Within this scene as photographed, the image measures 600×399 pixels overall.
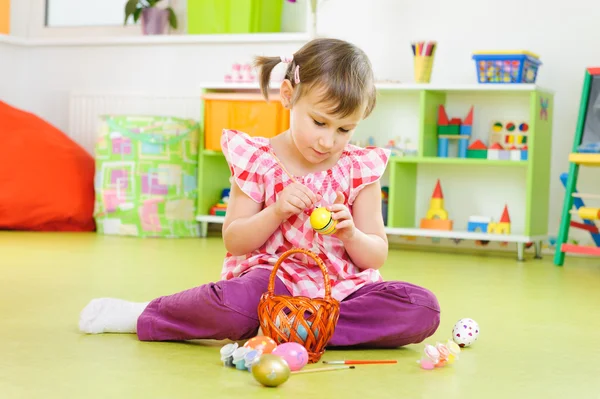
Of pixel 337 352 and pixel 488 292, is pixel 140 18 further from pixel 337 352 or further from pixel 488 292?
pixel 337 352

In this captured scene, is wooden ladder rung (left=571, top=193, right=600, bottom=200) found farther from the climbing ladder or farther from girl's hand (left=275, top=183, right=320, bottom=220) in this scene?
girl's hand (left=275, top=183, right=320, bottom=220)

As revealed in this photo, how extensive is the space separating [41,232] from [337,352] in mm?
2619

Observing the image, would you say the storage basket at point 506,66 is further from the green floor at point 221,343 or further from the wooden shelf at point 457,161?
the green floor at point 221,343

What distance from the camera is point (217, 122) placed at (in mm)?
3914

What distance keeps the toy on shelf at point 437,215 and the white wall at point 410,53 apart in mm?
442

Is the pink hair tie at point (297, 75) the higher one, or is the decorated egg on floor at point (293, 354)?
the pink hair tie at point (297, 75)

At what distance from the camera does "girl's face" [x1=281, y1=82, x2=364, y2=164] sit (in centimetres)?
156

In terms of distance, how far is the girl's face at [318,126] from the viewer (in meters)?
1.56

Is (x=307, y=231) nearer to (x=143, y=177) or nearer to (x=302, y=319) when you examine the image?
(x=302, y=319)

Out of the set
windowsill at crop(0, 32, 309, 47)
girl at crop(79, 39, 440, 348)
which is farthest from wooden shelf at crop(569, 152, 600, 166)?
girl at crop(79, 39, 440, 348)

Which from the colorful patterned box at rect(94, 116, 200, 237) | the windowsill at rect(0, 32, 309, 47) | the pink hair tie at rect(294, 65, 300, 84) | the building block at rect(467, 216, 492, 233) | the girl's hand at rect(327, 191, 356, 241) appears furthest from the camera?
the windowsill at rect(0, 32, 309, 47)

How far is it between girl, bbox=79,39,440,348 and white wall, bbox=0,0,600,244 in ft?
6.81

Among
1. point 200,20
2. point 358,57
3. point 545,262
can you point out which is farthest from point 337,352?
point 200,20

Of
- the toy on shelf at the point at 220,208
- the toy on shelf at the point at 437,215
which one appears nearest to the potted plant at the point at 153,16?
the toy on shelf at the point at 220,208
